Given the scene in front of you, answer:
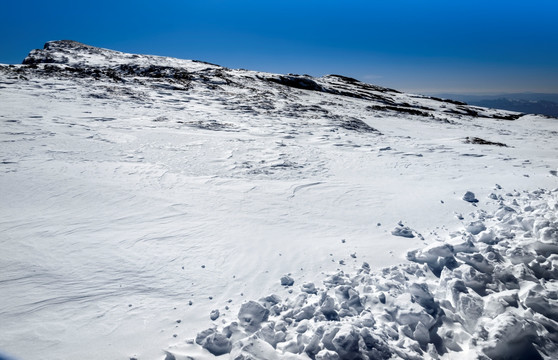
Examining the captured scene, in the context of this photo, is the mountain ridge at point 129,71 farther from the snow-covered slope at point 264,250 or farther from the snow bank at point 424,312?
the snow bank at point 424,312

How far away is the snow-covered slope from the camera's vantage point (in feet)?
8.54

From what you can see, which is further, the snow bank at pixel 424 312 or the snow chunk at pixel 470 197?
the snow chunk at pixel 470 197

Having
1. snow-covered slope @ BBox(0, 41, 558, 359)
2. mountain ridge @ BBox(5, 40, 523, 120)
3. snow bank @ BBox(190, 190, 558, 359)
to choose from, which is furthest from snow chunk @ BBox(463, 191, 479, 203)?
mountain ridge @ BBox(5, 40, 523, 120)

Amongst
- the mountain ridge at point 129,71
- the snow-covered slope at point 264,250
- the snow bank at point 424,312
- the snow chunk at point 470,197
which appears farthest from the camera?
Result: the mountain ridge at point 129,71

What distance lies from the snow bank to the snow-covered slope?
0.7 inches

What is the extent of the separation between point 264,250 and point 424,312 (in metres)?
2.10

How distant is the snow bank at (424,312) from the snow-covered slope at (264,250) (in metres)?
0.02

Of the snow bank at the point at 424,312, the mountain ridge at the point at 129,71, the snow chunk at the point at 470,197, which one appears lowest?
the snow bank at the point at 424,312

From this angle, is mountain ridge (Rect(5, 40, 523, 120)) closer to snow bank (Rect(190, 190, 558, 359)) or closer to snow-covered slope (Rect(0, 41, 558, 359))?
snow-covered slope (Rect(0, 41, 558, 359))

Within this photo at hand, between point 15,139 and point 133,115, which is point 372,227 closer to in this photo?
point 15,139

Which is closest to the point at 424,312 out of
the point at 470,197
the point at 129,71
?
the point at 470,197

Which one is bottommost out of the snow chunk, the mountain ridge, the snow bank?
the snow bank

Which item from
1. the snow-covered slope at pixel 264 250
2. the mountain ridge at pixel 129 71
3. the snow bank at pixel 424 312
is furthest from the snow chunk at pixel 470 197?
the mountain ridge at pixel 129 71

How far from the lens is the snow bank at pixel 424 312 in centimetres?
250
